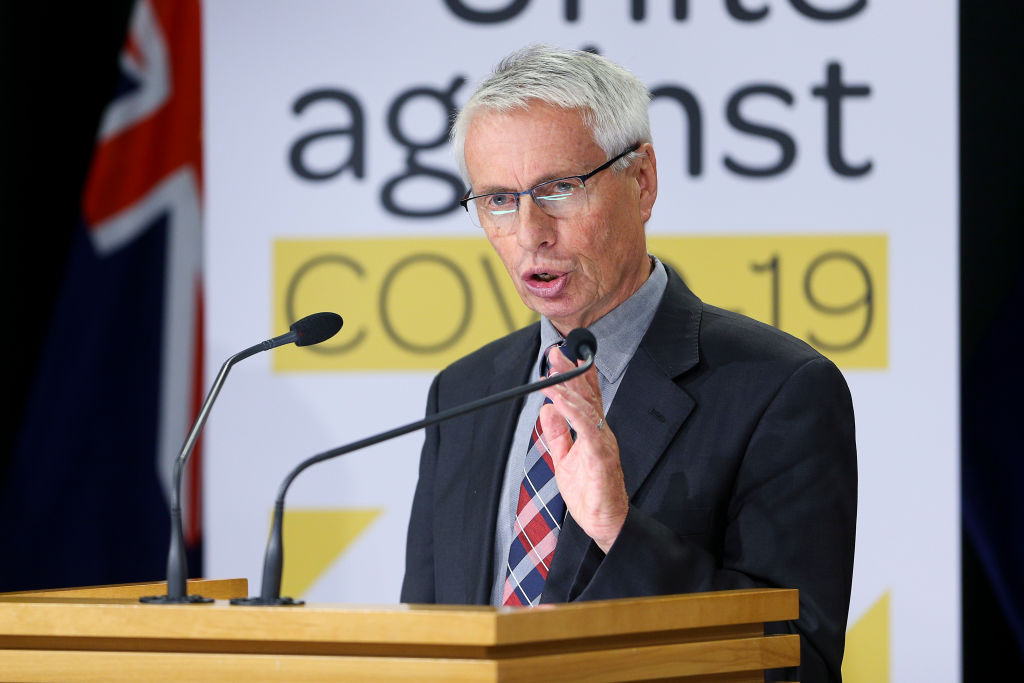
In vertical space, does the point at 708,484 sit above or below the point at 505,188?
below

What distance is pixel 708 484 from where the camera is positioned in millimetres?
1931

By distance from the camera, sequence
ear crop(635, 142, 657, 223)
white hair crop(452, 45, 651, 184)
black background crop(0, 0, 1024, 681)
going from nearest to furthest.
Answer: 1. white hair crop(452, 45, 651, 184)
2. ear crop(635, 142, 657, 223)
3. black background crop(0, 0, 1024, 681)

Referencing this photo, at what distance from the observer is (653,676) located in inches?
54.9

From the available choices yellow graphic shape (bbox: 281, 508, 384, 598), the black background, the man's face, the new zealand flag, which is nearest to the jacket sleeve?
the man's face

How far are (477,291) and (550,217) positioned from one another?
4.95ft

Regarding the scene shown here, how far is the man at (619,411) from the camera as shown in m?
1.86

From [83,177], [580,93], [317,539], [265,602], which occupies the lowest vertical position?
[317,539]

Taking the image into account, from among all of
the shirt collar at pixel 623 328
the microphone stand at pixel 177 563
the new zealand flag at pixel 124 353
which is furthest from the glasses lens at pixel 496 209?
the new zealand flag at pixel 124 353

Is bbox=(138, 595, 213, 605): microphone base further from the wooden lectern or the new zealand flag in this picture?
the new zealand flag

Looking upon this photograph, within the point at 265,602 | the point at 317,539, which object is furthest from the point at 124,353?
the point at 265,602

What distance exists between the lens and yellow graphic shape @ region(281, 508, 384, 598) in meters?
3.55

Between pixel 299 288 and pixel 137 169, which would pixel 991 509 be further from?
pixel 137 169

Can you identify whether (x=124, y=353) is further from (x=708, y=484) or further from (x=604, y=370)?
(x=708, y=484)

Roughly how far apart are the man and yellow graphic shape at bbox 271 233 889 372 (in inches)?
48.9
